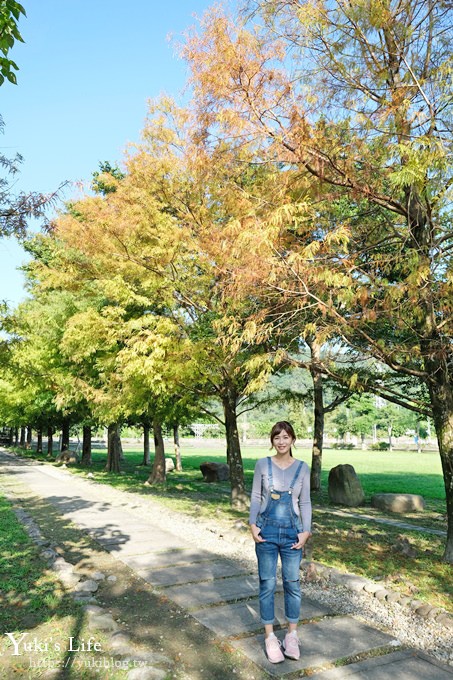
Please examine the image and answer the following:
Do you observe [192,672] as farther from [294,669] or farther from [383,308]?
[383,308]

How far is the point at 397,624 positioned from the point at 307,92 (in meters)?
6.04

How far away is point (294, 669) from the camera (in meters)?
3.54

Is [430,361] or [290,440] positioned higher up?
[430,361]

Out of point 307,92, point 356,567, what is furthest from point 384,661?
point 307,92

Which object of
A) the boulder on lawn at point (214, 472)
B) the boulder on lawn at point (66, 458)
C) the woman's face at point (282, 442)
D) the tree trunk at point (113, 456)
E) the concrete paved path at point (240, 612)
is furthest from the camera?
the boulder on lawn at point (66, 458)

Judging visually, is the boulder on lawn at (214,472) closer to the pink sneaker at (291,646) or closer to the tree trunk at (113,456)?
the tree trunk at (113,456)

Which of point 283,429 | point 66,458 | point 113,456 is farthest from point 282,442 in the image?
point 66,458

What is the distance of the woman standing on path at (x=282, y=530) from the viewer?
3.76 metres

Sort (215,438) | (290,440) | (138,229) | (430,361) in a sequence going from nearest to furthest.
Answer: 1. (290,440)
2. (430,361)
3. (138,229)
4. (215,438)

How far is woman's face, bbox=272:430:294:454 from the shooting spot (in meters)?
3.87

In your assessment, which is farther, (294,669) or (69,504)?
(69,504)

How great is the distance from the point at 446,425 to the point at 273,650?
13.5ft

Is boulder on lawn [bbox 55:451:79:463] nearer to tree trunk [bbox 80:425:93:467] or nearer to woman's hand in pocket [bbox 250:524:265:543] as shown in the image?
tree trunk [bbox 80:425:93:467]

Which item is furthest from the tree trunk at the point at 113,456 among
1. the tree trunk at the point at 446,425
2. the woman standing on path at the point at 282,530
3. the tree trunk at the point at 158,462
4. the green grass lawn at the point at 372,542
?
the woman standing on path at the point at 282,530
